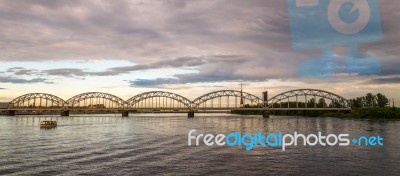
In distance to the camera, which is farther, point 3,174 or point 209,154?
point 209,154

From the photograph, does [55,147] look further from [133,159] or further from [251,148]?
[251,148]

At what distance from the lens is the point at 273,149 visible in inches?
1663

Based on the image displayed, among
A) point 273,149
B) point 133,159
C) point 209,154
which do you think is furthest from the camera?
point 273,149

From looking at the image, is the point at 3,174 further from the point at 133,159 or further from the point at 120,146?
the point at 120,146

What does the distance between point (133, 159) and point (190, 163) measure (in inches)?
251

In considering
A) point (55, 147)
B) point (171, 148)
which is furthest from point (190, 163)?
point (55, 147)

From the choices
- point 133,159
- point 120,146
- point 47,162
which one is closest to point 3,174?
point 47,162

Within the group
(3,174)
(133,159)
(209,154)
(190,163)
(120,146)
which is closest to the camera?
(3,174)

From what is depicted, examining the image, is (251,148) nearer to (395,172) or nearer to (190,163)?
(190,163)

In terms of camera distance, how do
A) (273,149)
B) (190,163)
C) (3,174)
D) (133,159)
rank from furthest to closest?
(273,149) → (133,159) → (190,163) → (3,174)

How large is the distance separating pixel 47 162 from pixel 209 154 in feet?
54.7

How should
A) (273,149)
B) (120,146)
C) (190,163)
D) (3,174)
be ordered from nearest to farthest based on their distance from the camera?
(3,174), (190,163), (273,149), (120,146)

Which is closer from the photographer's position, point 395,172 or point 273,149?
point 395,172

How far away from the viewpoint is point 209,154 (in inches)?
1485
